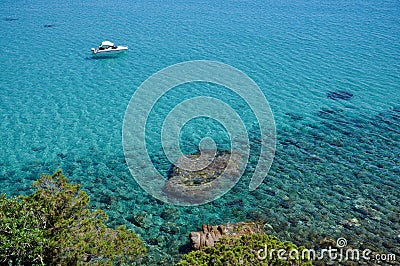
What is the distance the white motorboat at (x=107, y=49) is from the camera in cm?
4584

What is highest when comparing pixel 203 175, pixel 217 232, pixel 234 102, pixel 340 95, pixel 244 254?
pixel 340 95

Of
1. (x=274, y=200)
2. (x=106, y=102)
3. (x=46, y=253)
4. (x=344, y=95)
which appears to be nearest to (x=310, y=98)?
(x=344, y=95)

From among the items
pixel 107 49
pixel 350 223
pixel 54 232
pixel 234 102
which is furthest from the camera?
pixel 107 49

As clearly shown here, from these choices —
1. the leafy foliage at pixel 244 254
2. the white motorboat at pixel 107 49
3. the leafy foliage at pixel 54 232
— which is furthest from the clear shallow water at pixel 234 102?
the leafy foliage at pixel 244 254

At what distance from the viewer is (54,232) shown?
13.4 meters

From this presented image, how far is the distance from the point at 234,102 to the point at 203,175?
13.2 metres

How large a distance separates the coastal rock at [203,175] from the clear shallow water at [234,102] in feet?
3.09

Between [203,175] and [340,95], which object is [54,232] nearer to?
[203,175]

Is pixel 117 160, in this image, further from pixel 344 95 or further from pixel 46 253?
pixel 344 95

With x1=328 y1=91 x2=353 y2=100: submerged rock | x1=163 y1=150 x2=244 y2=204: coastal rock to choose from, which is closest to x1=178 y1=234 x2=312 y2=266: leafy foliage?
x1=163 y1=150 x2=244 y2=204: coastal rock

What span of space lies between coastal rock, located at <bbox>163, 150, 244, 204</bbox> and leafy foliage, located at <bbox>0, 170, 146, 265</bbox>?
793 cm

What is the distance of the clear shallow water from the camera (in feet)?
71.7

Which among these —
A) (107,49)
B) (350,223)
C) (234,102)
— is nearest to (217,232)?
(350,223)

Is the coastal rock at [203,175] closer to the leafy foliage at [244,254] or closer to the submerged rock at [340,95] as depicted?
the leafy foliage at [244,254]
